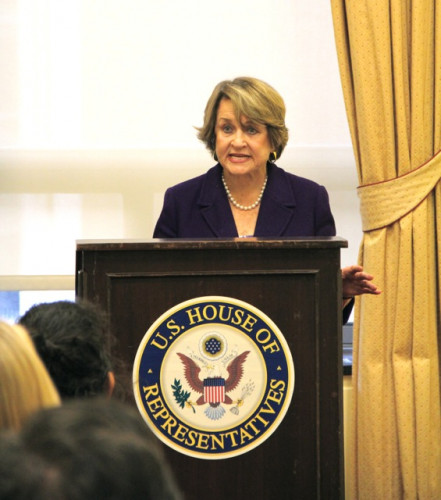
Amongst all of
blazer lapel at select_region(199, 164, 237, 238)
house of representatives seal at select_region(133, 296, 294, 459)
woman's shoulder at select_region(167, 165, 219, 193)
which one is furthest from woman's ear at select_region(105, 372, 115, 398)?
woman's shoulder at select_region(167, 165, 219, 193)

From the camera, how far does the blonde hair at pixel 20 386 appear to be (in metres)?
0.69

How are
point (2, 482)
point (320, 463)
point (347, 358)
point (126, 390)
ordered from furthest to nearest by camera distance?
point (347, 358) → point (320, 463) → point (126, 390) → point (2, 482)

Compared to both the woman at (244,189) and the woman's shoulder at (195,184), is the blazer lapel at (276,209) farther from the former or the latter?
the woman's shoulder at (195,184)

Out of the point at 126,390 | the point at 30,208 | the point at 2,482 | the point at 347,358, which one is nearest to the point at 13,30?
the point at 30,208

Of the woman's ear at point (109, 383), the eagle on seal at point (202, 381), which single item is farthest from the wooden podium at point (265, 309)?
the woman's ear at point (109, 383)

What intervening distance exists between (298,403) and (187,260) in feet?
1.28

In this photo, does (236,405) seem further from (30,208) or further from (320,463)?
(30,208)

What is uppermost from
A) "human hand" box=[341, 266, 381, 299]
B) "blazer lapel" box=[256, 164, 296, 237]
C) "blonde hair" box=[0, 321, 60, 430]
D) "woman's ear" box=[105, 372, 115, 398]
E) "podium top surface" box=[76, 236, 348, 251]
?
"blazer lapel" box=[256, 164, 296, 237]

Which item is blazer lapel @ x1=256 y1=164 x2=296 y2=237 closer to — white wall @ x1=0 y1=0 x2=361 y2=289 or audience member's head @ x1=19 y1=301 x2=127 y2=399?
white wall @ x1=0 y1=0 x2=361 y2=289

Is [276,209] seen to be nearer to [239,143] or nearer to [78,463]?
[239,143]

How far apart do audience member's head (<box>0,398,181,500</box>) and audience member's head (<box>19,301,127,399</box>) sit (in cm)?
71

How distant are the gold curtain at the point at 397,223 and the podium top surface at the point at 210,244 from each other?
144 cm

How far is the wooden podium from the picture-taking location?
202 centimetres

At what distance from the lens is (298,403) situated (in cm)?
203
